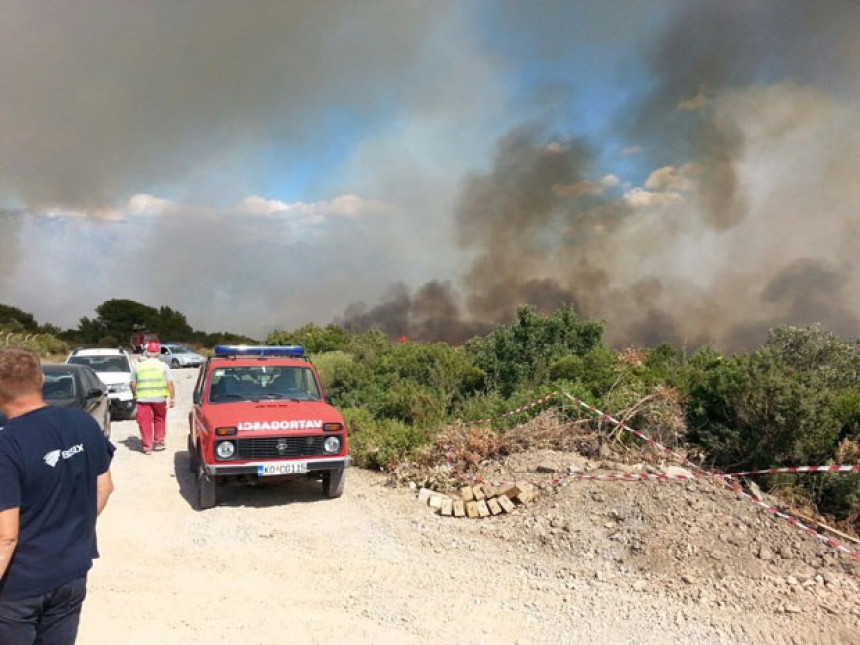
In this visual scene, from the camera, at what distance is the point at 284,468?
705cm

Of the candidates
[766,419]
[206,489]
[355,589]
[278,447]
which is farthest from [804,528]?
[206,489]

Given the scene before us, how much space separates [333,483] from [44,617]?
5.19m

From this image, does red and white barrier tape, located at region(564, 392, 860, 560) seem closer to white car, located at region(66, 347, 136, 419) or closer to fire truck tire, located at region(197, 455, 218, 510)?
fire truck tire, located at region(197, 455, 218, 510)

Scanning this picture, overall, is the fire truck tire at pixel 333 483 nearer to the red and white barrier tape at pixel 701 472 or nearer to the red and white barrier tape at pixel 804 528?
the red and white barrier tape at pixel 701 472

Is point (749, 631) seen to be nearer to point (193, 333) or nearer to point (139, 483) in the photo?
point (139, 483)

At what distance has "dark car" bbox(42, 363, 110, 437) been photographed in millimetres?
9594

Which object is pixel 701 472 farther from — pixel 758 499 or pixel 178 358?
pixel 178 358

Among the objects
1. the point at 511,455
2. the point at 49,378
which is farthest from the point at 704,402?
the point at 49,378

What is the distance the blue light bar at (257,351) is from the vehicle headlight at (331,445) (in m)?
1.84

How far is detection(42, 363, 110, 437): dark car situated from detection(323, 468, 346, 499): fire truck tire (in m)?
4.37

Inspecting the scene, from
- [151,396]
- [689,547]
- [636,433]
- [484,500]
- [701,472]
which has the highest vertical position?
[151,396]

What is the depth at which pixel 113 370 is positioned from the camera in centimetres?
1425

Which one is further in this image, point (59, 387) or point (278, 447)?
point (59, 387)

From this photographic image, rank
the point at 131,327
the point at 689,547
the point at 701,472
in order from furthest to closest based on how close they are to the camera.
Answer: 1. the point at 131,327
2. the point at 701,472
3. the point at 689,547
